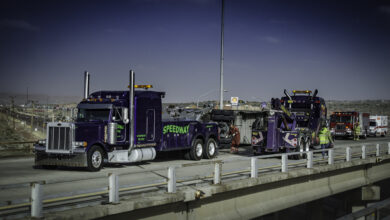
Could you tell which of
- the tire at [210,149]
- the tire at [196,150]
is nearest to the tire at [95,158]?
the tire at [196,150]

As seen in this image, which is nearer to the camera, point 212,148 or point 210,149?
point 210,149

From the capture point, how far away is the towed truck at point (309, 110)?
24.0m

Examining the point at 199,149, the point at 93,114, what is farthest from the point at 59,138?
the point at 199,149

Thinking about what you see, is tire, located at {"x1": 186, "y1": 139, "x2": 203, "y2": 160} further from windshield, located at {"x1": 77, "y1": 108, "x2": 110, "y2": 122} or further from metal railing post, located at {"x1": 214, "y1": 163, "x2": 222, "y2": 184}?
metal railing post, located at {"x1": 214, "y1": 163, "x2": 222, "y2": 184}

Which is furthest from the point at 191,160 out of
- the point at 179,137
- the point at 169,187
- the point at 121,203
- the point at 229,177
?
the point at 121,203

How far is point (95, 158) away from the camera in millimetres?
15102

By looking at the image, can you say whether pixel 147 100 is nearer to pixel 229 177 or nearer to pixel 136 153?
pixel 136 153

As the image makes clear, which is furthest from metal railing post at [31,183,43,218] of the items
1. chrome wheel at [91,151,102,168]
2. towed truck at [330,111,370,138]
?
towed truck at [330,111,370,138]

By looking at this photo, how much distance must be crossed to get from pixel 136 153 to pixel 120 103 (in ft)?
6.70

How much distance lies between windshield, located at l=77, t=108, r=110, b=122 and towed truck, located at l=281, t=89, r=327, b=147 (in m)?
12.2

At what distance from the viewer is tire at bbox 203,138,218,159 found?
2069 cm

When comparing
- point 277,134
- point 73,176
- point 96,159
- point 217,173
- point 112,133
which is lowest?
point 73,176

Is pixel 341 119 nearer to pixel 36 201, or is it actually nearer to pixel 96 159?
pixel 96 159

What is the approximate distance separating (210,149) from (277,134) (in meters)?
3.41
